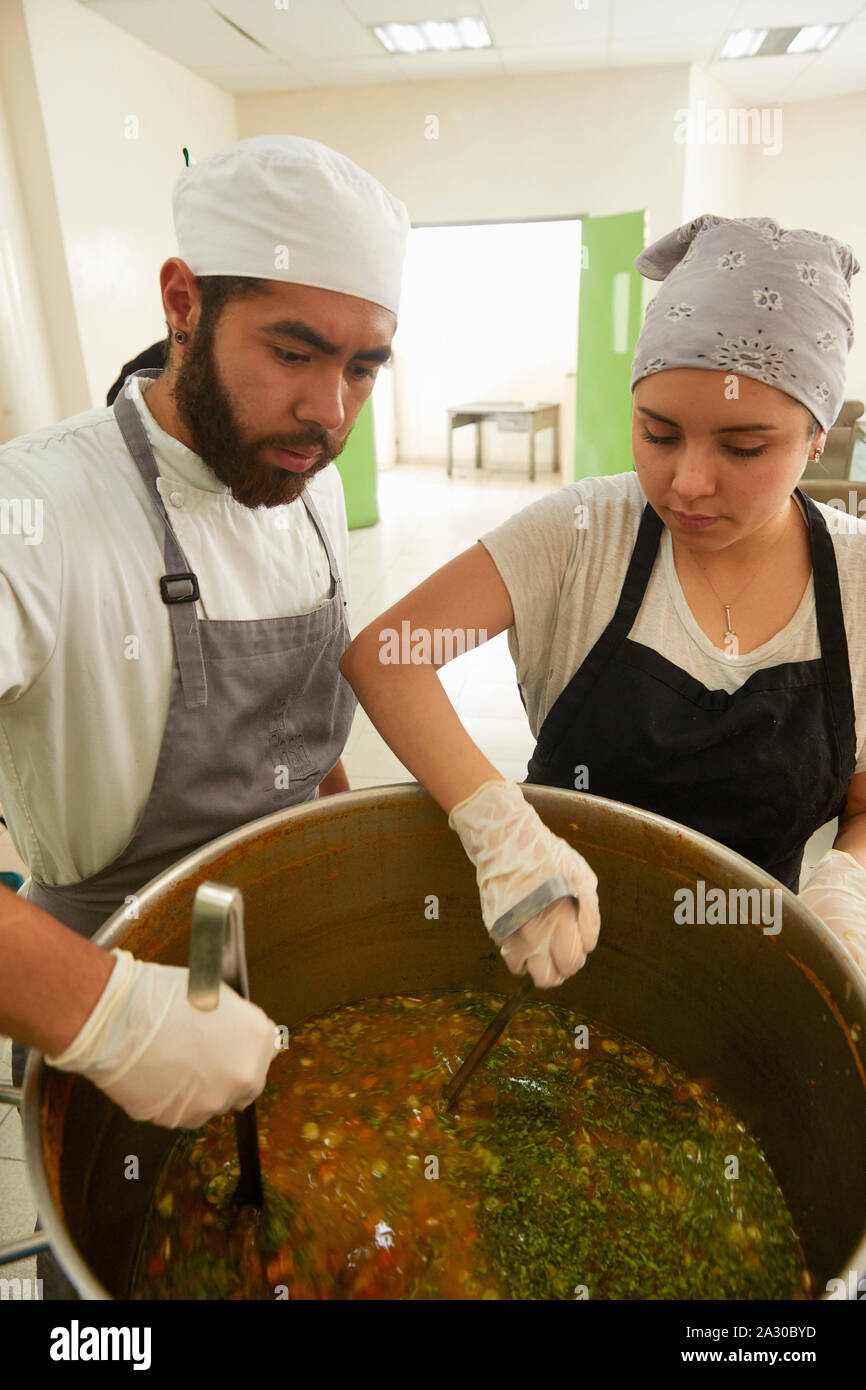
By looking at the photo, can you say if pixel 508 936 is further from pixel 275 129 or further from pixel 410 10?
pixel 275 129

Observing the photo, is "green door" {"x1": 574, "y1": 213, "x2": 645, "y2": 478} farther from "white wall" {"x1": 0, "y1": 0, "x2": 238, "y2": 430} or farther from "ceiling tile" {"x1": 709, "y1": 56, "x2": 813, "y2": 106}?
"white wall" {"x1": 0, "y1": 0, "x2": 238, "y2": 430}

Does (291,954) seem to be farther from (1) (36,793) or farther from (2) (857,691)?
(2) (857,691)

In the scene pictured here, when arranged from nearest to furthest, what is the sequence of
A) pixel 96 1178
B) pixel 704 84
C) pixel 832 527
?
pixel 96 1178 → pixel 832 527 → pixel 704 84

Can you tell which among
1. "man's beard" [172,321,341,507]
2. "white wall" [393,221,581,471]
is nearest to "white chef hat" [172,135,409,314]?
"man's beard" [172,321,341,507]

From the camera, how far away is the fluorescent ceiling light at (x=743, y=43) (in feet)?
17.4

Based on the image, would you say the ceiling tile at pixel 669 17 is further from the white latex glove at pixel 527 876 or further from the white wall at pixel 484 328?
the white latex glove at pixel 527 876

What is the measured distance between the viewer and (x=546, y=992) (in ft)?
4.37

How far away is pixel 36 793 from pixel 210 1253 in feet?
2.01

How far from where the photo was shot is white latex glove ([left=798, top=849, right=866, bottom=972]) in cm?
114

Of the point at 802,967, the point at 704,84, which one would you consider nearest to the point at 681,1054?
the point at 802,967

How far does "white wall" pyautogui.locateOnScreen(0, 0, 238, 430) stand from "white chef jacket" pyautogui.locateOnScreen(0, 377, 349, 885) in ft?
12.7

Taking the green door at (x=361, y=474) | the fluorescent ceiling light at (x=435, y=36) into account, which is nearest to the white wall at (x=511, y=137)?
the fluorescent ceiling light at (x=435, y=36)

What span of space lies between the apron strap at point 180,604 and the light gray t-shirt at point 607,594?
1.46 ft

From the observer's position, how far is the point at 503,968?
134 cm
